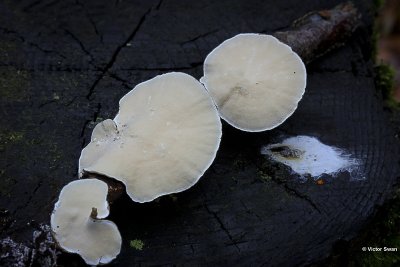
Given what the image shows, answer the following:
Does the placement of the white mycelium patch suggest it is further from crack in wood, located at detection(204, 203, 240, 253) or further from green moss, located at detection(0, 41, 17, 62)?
green moss, located at detection(0, 41, 17, 62)

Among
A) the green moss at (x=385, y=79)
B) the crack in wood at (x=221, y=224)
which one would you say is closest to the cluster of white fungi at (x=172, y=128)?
the crack in wood at (x=221, y=224)

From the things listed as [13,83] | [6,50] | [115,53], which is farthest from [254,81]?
[6,50]

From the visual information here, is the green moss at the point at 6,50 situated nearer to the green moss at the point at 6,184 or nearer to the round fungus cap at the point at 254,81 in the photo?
the green moss at the point at 6,184

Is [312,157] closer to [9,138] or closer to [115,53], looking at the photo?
[115,53]

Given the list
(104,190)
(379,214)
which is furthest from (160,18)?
(379,214)

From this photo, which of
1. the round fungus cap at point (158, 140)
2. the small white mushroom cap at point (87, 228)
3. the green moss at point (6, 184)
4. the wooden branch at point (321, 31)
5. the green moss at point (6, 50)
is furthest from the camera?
the wooden branch at point (321, 31)

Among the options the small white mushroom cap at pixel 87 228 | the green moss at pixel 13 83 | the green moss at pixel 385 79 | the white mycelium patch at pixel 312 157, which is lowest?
the green moss at pixel 13 83

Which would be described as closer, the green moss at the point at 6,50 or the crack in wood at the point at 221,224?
the crack in wood at the point at 221,224

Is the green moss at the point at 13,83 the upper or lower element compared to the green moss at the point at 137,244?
lower
